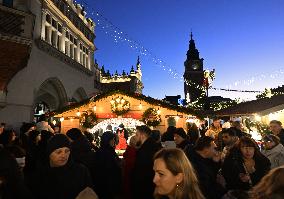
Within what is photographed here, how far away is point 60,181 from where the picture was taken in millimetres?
3490

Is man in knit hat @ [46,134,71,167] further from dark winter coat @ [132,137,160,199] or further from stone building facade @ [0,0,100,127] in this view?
stone building facade @ [0,0,100,127]

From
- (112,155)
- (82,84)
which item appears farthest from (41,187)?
(82,84)

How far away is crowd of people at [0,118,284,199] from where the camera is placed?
2357 millimetres

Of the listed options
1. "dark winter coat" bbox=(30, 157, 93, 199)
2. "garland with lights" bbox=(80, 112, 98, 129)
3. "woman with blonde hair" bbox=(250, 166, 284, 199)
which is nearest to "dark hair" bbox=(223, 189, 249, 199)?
"woman with blonde hair" bbox=(250, 166, 284, 199)

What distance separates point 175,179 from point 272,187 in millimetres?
816

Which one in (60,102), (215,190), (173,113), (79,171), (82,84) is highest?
(82,84)

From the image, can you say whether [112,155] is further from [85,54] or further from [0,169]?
[85,54]

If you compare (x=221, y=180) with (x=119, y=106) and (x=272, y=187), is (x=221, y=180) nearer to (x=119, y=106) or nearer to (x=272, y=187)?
(x=272, y=187)

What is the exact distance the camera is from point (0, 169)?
231cm

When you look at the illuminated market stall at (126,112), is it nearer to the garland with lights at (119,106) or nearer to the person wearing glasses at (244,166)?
the garland with lights at (119,106)

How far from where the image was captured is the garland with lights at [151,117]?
553 inches

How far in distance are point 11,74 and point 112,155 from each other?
1027 centimetres

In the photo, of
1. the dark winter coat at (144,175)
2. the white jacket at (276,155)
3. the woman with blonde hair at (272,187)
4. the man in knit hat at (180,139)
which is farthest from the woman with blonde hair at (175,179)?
the man in knit hat at (180,139)

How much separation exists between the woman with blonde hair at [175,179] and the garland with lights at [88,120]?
12.2 meters
